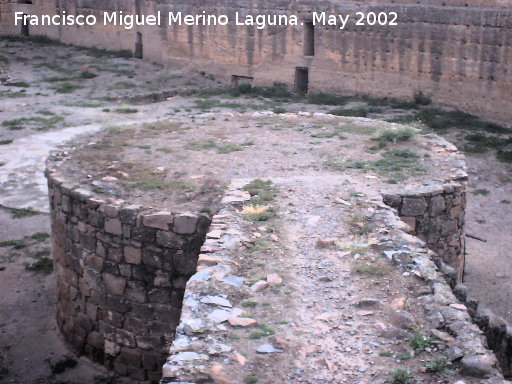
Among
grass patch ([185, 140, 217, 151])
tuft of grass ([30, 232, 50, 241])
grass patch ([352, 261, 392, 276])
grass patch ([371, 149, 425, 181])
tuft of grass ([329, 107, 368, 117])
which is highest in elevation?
grass patch ([185, 140, 217, 151])

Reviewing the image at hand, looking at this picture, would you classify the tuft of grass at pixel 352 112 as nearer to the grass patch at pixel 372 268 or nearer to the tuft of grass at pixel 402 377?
the grass patch at pixel 372 268

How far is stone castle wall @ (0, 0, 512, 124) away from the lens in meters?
16.8

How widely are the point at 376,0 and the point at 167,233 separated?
510 inches

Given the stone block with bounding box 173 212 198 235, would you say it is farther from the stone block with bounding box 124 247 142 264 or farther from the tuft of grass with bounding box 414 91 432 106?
the tuft of grass with bounding box 414 91 432 106

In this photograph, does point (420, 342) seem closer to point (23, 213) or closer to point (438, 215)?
point (438, 215)

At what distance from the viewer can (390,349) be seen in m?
5.04

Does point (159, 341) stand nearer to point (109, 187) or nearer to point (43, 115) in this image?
point (109, 187)

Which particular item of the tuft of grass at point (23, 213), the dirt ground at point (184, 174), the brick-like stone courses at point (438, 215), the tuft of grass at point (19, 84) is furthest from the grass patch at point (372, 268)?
the tuft of grass at point (19, 84)

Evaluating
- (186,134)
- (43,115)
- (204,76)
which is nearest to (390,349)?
(186,134)

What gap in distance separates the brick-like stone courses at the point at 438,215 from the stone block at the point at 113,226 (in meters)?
2.78

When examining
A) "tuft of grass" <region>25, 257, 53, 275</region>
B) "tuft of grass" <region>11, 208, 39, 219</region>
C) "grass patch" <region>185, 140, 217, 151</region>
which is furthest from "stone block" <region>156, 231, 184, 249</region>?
"tuft of grass" <region>11, 208, 39, 219</region>

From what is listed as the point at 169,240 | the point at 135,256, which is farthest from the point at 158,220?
the point at 135,256

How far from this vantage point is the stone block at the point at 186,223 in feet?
24.6

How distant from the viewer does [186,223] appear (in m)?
7.49
